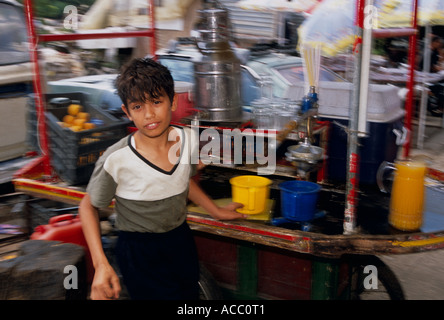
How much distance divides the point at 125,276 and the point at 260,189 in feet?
2.90

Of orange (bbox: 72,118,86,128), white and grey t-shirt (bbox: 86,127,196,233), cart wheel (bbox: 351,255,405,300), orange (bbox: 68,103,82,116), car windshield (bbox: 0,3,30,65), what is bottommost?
cart wheel (bbox: 351,255,405,300)

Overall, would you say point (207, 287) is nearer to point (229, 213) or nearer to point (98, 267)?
point (229, 213)

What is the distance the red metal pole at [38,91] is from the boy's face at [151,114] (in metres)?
1.56

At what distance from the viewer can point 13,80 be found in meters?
5.37

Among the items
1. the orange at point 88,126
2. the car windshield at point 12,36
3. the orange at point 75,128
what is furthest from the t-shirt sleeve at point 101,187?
the car windshield at point 12,36

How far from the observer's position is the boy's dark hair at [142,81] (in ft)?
6.04

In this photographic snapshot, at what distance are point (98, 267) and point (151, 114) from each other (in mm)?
627

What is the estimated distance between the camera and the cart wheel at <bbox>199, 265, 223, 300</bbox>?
2.67m

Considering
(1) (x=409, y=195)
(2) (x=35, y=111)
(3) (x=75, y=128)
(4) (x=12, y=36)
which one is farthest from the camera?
(4) (x=12, y=36)

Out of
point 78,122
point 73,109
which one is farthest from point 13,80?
point 78,122

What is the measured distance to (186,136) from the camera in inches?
80.5

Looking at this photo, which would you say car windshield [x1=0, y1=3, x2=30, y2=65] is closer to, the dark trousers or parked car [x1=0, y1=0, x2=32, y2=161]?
parked car [x1=0, y1=0, x2=32, y2=161]

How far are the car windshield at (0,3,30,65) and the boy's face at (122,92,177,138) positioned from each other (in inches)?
172

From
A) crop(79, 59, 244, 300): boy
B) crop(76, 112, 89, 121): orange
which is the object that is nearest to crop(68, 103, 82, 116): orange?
crop(76, 112, 89, 121): orange
